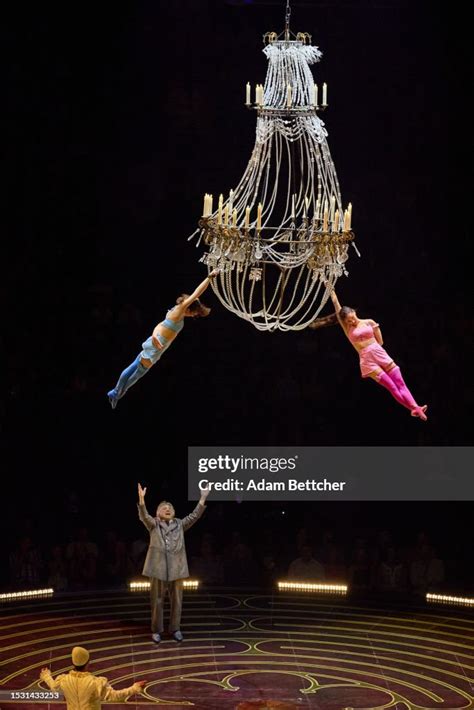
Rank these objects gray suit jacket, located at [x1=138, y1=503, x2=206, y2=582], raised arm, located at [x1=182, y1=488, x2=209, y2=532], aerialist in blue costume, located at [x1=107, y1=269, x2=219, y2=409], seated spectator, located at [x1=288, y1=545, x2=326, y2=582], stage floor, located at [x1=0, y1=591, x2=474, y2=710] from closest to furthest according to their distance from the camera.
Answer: stage floor, located at [x1=0, y1=591, x2=474, y2=710], aerialist in blue costume, located at [x1=107, y1=269, x2=219, y2=409], gray suit jacket, located at [x1=138, y1=503, x2=206, y2=582], raised arm, located at [x1=182, y1=488, x2=209, y2=532], seated spectator, located at [x1=288, y1=545, x2=326, y2=582]

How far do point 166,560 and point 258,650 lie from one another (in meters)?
1.29

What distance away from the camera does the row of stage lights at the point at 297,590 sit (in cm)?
1532

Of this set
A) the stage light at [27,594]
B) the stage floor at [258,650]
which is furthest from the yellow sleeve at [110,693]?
the stage light at [27,594]

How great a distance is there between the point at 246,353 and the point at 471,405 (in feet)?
9.70

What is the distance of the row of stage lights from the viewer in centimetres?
1532

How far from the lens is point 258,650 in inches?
514

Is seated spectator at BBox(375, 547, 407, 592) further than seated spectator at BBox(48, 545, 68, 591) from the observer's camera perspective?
Yes

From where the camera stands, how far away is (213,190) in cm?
1678

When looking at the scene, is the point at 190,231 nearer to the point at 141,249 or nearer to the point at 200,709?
the point at 141,249

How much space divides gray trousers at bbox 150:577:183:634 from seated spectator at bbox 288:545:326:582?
2952 mm

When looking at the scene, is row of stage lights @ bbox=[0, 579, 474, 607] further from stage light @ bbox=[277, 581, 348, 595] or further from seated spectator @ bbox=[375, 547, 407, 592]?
seated spectator @ bbox=[375, 547, 407, 592]

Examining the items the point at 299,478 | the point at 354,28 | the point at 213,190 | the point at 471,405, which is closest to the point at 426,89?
the point at 354,28

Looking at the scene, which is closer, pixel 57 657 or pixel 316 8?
pixel 57 657

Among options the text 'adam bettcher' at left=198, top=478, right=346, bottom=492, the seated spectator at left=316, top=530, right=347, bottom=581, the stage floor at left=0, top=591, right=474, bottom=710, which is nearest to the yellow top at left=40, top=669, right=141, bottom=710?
the stage floor at left=0, top=591, right=474, bottom=710
